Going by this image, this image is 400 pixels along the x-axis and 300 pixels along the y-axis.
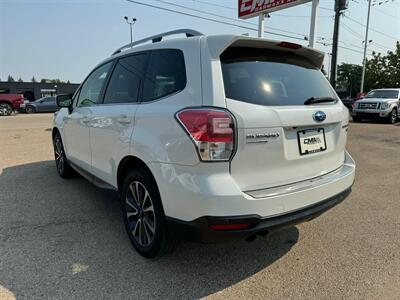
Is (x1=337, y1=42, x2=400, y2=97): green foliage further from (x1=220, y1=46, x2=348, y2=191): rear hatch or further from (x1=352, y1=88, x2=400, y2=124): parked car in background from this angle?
(x1=220, y1=46, x2=348, y2=191): rear hatch

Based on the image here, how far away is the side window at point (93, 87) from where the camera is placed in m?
3.93

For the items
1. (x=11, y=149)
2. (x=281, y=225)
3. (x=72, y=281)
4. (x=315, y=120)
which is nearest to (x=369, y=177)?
(x=315, y=120)

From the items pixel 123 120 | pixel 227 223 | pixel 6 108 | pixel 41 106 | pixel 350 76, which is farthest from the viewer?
pixel 350 76

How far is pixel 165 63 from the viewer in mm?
2826

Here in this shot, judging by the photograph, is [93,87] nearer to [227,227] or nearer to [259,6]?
[227,227]

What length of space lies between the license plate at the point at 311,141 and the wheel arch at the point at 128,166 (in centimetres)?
118

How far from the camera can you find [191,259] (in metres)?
2.98

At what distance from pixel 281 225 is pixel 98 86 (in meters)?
2.76

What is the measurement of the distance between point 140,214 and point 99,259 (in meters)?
0.53

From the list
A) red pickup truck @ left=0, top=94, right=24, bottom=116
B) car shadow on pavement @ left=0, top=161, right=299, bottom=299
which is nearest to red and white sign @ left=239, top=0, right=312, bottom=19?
car shadow on pavement @ left=0, top=161, right=299, bottom=299

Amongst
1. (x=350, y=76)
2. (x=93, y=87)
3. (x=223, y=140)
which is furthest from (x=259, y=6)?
(x=350, y=76)

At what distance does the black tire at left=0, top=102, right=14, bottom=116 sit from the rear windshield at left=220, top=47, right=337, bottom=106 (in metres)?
24.9

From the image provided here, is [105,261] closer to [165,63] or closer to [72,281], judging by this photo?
[72,281]

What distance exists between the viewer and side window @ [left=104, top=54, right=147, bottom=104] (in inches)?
124
